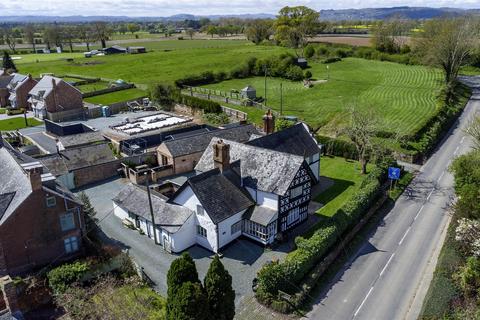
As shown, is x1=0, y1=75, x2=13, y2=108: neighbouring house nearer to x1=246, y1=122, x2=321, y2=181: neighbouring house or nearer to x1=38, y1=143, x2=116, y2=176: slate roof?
x1=38, y1=143, x2=116, y2=176: slate roof

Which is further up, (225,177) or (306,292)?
(225,177)

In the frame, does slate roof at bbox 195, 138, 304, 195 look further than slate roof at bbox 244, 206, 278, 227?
Yes

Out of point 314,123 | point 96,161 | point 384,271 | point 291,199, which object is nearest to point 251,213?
point 291,199

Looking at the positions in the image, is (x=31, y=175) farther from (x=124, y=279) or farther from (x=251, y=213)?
(x=251, y=213)

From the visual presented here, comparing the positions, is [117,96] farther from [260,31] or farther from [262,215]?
[260,31]

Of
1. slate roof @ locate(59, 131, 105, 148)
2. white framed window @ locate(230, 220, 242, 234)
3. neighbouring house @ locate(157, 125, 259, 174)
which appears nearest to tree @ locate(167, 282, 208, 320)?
white framed window @ locate(230, 220, 242, 234)

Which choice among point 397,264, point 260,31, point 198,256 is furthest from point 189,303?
point 260,31
